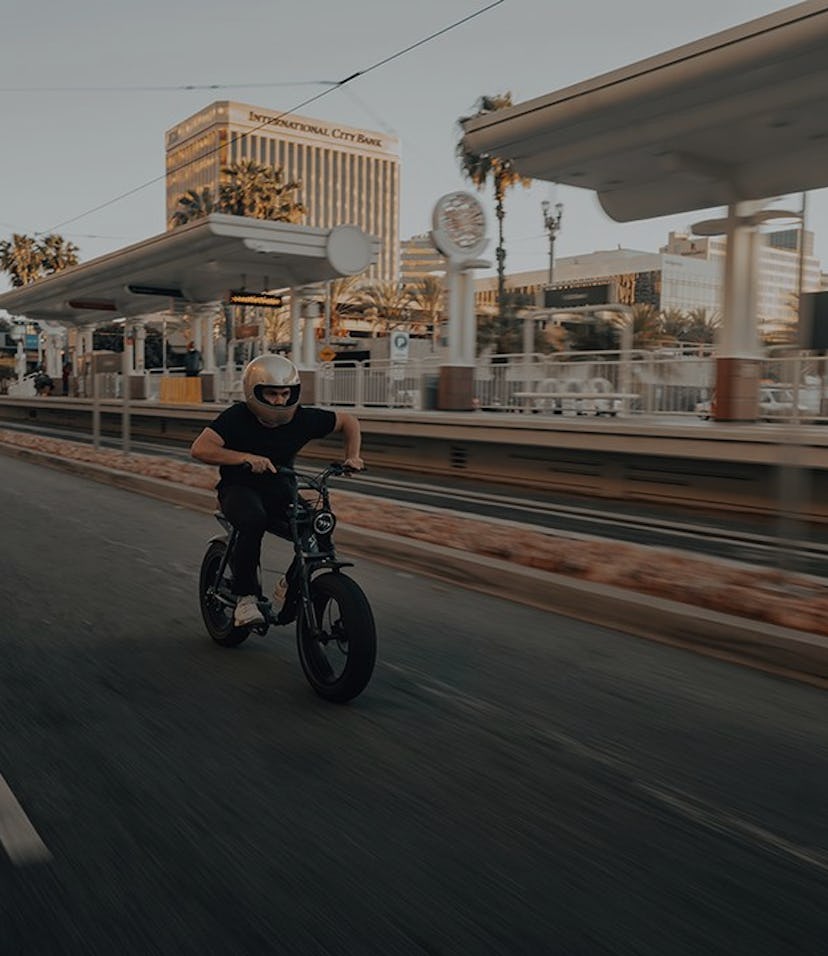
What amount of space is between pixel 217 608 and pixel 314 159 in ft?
601

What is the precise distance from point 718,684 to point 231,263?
920 inches

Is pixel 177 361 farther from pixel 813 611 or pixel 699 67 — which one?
pixel 813 611

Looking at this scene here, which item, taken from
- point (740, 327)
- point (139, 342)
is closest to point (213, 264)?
point (139, 342)

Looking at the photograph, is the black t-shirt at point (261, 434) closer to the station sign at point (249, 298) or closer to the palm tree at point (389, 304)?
the station sign at point (249, 298)

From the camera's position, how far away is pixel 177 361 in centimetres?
6169

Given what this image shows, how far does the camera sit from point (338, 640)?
462 centimetres

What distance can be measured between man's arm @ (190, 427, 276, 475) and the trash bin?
50.0ft

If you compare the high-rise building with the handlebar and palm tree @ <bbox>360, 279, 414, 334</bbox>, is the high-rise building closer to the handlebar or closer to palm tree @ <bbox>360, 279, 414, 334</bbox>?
palm tree @ <bbox>360, 279, 414, 334</bbox>

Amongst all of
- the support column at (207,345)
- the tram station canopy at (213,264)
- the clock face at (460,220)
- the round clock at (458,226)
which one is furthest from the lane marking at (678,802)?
the support column at (207,345)

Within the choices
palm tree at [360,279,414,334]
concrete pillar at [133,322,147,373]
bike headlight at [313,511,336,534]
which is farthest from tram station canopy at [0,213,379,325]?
palm tree at [360,279,414,334]

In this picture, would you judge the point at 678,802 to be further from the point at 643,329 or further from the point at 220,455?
the point at 643,329

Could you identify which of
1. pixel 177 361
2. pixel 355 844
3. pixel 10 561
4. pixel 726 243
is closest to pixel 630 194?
pixel 726 243

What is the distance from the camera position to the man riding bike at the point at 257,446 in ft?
16.4

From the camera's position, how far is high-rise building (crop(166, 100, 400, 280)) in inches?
6639
